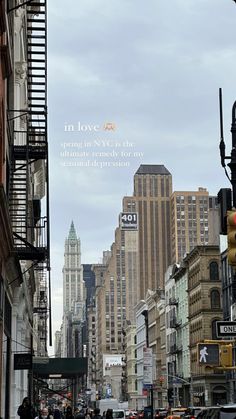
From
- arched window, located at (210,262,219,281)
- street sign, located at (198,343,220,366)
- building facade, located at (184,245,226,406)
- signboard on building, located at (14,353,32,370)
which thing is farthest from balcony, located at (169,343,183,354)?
street sign, located at (198,343,220,366)

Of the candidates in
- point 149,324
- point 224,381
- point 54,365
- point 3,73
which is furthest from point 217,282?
point 3,73

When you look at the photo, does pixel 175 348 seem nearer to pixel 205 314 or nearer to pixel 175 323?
pixel 175 323

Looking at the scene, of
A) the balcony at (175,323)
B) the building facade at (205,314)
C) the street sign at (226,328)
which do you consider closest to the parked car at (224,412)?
the street sign at (226,328)

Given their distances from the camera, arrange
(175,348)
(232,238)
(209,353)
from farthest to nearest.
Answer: (175,348) → (209,353) → (232,238)

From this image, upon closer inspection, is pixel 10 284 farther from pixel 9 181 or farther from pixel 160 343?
pixel 160 343

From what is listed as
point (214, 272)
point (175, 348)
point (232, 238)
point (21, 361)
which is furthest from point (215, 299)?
point (232, 238)

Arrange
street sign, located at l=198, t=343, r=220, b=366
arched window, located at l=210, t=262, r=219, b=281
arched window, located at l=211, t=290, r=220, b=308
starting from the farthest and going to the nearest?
arched window, located at l=210, t=262, r=219, b=281 < arched window, located at l=211, t=290, r=220, b=308 < street sign, located at l=198, t=343, r=220, b=366

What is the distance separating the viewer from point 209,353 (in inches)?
695

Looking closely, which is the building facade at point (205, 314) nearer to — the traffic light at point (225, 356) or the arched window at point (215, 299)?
the arched window at point (215, 299)

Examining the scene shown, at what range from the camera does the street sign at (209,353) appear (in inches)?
687

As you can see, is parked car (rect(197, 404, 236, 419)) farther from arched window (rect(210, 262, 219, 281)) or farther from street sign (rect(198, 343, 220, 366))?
arched window (rect(210, 262, 219, 281))

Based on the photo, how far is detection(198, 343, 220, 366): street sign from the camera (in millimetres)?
17453

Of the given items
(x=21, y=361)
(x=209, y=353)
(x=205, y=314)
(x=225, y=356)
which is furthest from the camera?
(x=205, y=314)

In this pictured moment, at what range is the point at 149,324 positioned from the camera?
5364 inches
